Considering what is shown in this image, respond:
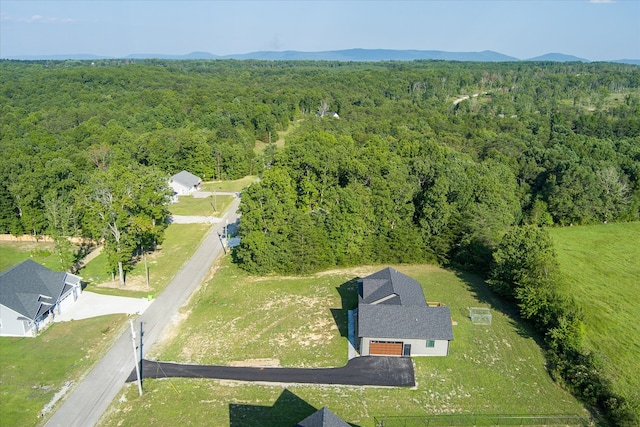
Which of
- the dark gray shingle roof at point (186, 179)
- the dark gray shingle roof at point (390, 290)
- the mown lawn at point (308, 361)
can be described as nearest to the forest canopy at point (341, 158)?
the dark gray shingle roof at point (186, 179)

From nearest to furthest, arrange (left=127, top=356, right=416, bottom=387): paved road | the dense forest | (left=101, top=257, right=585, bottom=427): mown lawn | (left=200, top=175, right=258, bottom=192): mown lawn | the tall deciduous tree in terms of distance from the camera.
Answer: (left=101, top=257, right=585, bottom=427): mown lawn < (left=127, top=356, right=416, bottom=387): paved road < the tall deciduous tree < the dense forest < (left=200, top=175, right=258, bottom=192): mown lawn

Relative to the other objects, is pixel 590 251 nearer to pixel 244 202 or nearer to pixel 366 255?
pixel 366 255

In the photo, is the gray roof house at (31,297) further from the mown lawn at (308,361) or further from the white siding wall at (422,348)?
the white siding wall at (422,348)

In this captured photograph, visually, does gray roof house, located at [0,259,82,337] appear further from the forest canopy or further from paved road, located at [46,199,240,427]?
the forest canopy

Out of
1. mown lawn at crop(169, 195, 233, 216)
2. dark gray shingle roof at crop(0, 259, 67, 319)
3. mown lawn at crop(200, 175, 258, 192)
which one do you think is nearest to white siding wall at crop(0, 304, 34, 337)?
dark gray shingle roof at crop(0, 259, 67, 319)

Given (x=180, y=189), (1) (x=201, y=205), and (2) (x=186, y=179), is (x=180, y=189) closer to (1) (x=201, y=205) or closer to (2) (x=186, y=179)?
(2) (x=186, y=179)

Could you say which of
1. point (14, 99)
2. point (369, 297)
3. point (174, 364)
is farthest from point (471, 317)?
point (14, 99)
